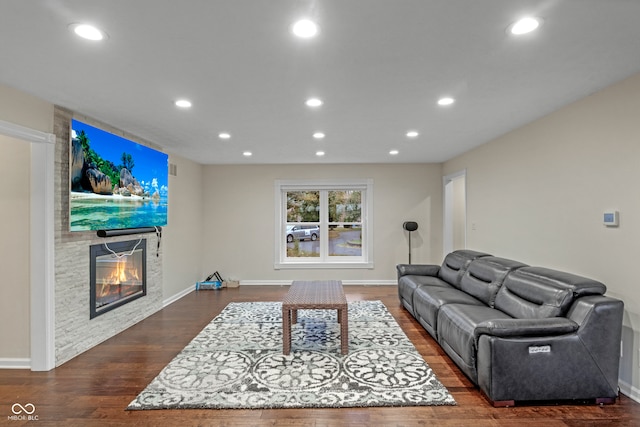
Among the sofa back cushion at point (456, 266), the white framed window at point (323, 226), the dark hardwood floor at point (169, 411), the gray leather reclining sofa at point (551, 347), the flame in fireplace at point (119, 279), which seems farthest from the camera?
the white framed window at point (323, 226)

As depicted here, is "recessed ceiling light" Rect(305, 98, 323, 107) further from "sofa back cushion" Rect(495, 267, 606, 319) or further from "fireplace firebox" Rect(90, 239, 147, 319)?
"fireplace firebox" Rect(90, 239, 147, 319)

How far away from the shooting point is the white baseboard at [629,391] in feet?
8.12

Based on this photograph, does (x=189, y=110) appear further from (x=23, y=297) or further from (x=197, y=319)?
(x=197, y=319)

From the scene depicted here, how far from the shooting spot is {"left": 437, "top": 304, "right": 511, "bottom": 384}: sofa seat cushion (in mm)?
2676

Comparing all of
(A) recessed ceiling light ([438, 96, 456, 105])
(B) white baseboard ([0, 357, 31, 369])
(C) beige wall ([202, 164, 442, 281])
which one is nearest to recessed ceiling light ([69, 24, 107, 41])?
(A) recessed ceiling light ([438, 96, 456, 105])

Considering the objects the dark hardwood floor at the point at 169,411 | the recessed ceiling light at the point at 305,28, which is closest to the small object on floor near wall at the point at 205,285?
the dark hardwood floor at the point at 169,411

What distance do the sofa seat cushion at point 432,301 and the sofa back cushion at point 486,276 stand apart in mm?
97

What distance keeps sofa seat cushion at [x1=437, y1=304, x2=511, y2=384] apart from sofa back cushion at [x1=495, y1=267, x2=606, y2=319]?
17 centimetres

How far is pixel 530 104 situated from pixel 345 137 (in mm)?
2057

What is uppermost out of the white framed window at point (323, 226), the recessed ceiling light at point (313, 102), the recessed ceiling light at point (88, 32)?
the recessed ceiling light at point (88, 32)

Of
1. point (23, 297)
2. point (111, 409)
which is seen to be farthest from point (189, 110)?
point (111, 409)

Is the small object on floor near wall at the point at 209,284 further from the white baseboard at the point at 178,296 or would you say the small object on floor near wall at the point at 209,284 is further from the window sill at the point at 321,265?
the window sill at the point at 321,265

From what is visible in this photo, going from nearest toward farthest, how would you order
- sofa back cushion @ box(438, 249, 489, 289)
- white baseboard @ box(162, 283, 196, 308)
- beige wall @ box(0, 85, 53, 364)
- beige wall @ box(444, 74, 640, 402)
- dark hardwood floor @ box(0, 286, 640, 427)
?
dark hardwood floor @ box(0, 286, 640, 427)
beige wall @ box(444, 74, 640, 402)
beige wall @ box(0, 85, 53, 364)
sofa back cushion @ box(438, 249, 489, 289)
white baseboard @ box(162, 283, 196, 308)

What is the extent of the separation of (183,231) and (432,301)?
4218 mm
